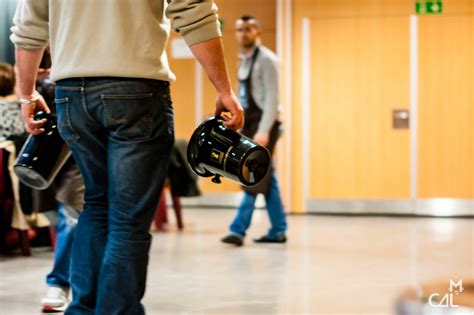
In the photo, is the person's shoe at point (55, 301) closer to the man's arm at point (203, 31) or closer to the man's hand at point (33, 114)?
the man's hand at point (33, 114)

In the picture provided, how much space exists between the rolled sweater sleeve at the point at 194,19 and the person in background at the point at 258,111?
2950 millimetres

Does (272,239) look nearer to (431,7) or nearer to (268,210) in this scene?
(268,210)

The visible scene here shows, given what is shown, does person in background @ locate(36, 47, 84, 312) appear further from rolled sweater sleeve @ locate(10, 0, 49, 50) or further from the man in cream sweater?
the man in cream sweater

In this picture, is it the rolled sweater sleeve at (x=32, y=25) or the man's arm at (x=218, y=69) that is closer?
the man's arm at (x=218, y=69)

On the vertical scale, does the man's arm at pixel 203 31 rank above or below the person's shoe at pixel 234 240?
above

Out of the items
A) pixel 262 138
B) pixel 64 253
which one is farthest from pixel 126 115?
pixel 262 138

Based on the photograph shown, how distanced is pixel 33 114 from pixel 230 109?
0.77 m

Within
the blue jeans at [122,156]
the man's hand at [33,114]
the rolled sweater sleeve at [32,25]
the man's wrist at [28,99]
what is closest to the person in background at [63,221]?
the man's hand at [33,114]

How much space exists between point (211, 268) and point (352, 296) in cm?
101

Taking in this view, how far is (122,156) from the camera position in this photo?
2113 millimetres

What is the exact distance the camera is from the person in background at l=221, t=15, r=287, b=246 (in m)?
5.11

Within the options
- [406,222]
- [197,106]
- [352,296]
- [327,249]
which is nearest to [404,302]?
[352,296]

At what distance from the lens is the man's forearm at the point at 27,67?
7.85 feet

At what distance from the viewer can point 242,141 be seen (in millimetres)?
Result: 2262
